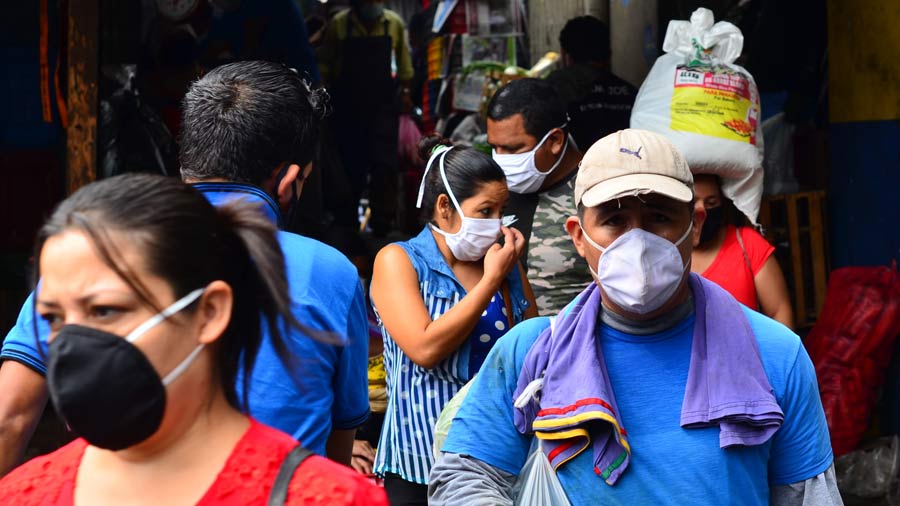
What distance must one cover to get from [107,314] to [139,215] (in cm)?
17

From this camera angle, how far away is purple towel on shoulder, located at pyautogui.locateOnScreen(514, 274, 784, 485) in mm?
2436

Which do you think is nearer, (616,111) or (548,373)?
(548,373)

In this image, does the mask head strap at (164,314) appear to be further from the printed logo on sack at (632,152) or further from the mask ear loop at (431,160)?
the mask ear loop at (431,160)

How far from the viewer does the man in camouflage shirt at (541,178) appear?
4609mm

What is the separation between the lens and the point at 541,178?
473cm

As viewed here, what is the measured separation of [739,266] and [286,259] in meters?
2.20

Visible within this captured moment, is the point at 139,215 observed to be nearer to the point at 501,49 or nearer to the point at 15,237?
the point at 15,237

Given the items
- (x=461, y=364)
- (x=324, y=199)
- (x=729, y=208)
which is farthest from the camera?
(x=324, y=199)

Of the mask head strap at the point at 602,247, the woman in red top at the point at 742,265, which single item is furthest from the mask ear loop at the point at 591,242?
the woman in red top at the point at 742,265

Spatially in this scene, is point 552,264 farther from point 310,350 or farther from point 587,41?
point 587,41

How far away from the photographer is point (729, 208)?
4723mm

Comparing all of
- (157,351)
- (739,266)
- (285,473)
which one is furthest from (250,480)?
(739,266)

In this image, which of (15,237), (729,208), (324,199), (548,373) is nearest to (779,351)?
(548,373)

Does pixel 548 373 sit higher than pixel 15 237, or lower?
higher
